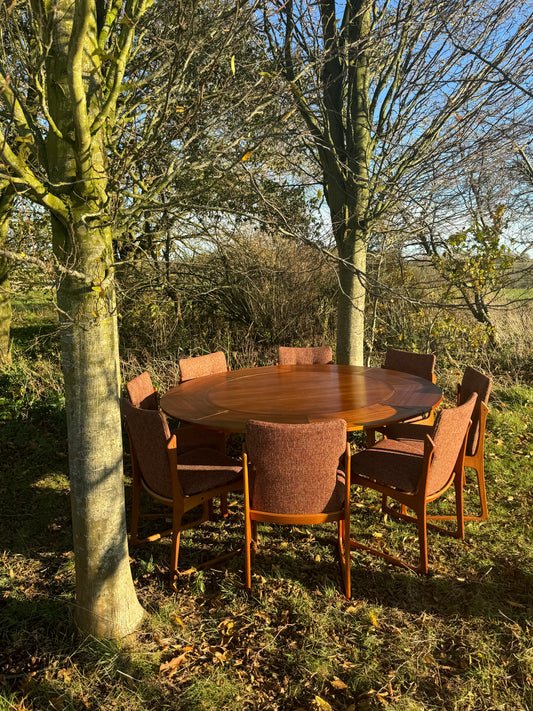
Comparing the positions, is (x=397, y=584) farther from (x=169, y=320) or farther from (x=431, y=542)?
(x=169, y=320)

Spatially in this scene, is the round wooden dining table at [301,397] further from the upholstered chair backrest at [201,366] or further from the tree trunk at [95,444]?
the tree trunk at [95,444]

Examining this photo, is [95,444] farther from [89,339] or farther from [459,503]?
[459,503]

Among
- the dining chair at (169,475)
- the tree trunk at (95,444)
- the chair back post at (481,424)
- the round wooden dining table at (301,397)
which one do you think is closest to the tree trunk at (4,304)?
the round wooden dining table at (301,397)

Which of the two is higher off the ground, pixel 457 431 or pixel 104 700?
pixel 457 431

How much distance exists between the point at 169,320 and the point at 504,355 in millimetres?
5578

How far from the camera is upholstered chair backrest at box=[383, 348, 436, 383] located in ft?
16.2

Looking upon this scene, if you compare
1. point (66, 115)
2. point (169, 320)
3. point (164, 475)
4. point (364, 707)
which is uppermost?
point (66, 115)

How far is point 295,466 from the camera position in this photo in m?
2.79

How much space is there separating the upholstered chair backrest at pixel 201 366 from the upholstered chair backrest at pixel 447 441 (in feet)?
8.06

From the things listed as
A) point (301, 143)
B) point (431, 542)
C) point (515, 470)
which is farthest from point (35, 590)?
point (301, 143)

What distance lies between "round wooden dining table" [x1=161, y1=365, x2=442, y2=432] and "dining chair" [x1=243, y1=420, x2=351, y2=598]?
260 millimetres

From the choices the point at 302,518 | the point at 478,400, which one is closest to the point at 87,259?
the point at 302,518

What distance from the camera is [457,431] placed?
10.3 ft

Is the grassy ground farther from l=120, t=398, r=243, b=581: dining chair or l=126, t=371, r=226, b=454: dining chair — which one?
l=126, t=371, r=226, b=454: dining chair
